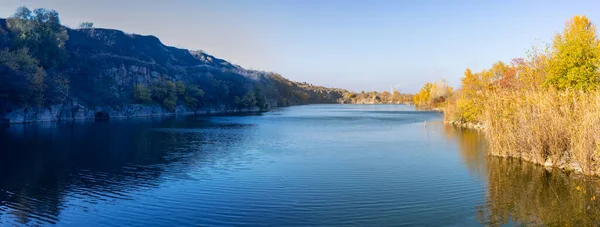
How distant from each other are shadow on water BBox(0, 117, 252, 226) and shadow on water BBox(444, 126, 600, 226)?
12447mm

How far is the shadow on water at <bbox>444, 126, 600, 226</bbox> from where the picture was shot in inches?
479

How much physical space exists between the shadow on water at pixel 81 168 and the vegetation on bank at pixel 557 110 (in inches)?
609

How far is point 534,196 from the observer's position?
48.9ft

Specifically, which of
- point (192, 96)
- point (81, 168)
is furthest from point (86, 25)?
point (81, 168)

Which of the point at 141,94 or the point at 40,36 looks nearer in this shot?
the point at 40,36

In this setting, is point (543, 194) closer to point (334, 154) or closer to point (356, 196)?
point (356, 196)

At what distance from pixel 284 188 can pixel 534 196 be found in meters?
8.81

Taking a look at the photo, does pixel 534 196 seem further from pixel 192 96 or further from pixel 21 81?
pixel 192 96

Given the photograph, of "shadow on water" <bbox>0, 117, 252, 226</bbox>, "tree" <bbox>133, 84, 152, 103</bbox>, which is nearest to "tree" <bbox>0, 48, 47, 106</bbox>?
"shadow on water" <bbox>0, 117, 252, 226</bbox>

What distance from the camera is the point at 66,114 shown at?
6788 centimetres

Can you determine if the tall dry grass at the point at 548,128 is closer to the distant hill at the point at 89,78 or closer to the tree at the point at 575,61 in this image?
A: the tree at the point at 575,61

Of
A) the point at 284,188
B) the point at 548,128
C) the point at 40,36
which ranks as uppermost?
the point at 40,36

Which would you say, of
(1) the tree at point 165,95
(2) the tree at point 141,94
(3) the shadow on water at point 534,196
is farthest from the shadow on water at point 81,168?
(1) the tree at point 165,95

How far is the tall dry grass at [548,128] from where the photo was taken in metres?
16.8
